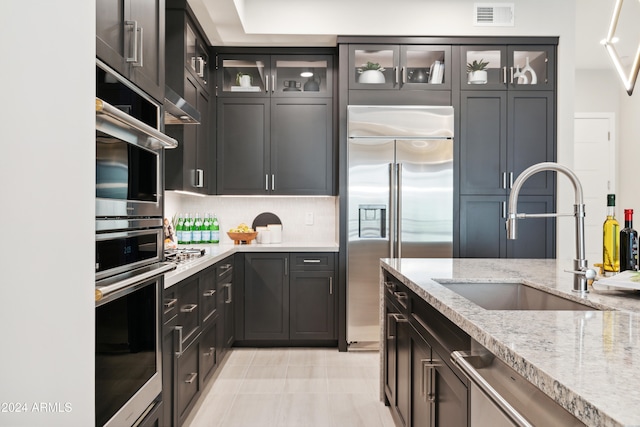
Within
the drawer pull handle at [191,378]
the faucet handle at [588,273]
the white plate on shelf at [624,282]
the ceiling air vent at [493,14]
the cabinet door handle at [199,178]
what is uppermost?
the ceiling air vent at [493,14]

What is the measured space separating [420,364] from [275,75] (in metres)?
3.11

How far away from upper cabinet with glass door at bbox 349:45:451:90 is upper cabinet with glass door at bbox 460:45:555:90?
7.6 inches

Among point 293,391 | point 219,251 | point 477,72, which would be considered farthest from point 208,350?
point 477,72

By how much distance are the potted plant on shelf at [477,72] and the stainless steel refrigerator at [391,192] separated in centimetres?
39

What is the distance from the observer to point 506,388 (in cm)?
98

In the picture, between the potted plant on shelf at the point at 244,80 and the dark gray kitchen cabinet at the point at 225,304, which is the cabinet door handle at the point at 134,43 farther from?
the potted plant on shelf at the point at 244,80

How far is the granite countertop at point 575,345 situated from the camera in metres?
0.65

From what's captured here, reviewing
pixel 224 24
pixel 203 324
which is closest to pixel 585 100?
pixel 224 24

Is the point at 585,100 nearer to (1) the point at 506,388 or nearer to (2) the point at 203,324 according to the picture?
(2) the point at 203,324

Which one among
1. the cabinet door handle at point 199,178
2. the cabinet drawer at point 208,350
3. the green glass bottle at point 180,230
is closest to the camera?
the cabinet drawer at point 208,350

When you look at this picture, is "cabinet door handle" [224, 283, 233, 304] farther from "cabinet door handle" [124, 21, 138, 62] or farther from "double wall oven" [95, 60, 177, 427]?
"cabinet door handle" [124, 21, 138, 62]

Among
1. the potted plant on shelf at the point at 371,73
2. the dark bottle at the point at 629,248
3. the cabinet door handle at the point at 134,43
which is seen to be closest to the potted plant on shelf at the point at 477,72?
the potted plant on shelf at the point at 371,73

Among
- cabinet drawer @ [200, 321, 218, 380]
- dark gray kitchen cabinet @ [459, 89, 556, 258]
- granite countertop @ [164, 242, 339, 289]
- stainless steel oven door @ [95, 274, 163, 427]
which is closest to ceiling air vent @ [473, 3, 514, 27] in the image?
dark gray kitchen cabinet @ [459, 89, 556, 258]

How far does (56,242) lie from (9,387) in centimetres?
30
